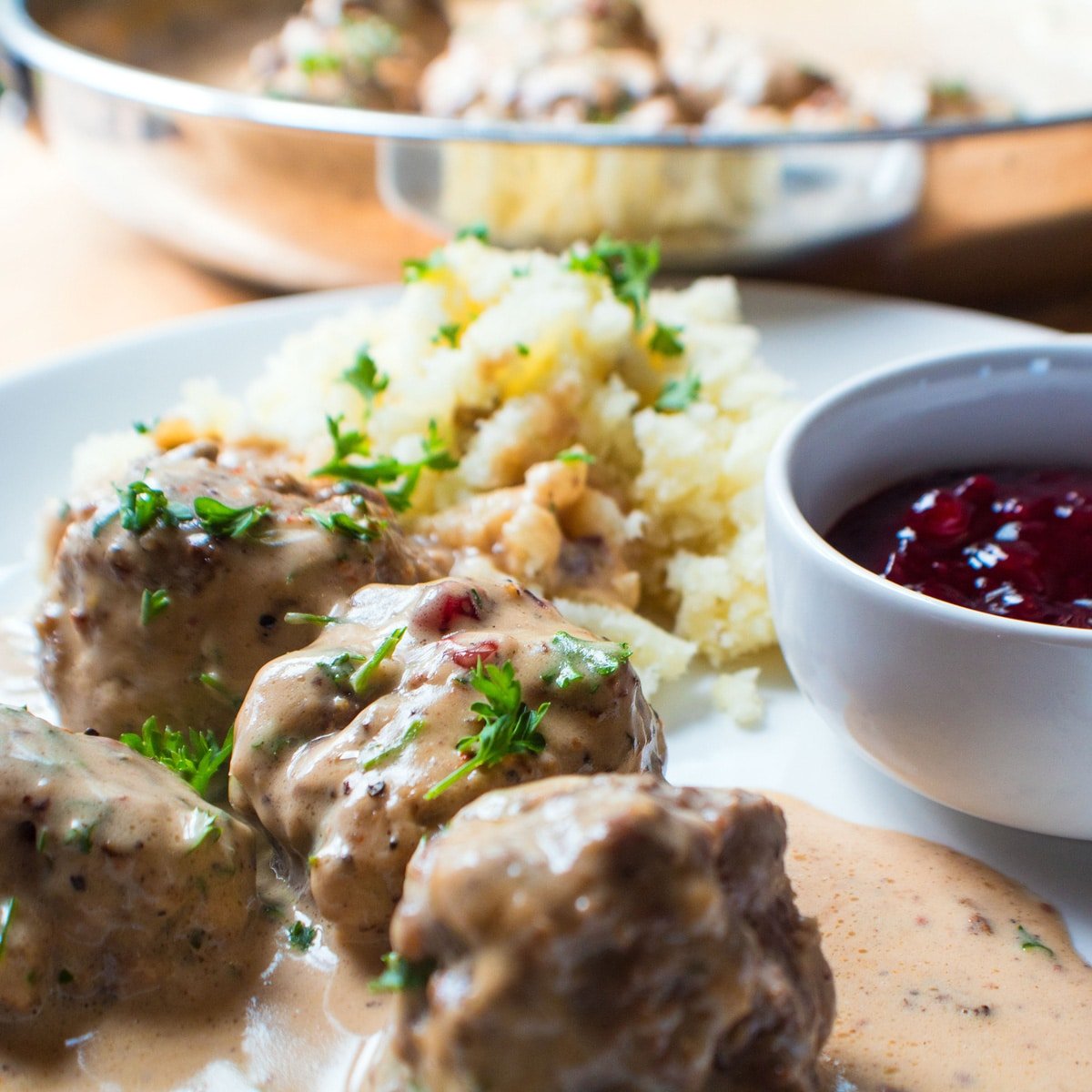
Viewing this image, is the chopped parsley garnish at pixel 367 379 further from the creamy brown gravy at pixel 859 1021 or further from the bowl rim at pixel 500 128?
the creamy brown gravy at pixel 859 1021

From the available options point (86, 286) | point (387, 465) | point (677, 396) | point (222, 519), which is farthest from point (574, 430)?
point (86, 286)

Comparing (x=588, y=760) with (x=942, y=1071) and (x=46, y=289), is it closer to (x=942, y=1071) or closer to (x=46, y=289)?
(x=942, y=1071)

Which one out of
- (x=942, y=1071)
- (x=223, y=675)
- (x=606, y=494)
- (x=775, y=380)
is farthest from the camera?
(x=775, y=380)

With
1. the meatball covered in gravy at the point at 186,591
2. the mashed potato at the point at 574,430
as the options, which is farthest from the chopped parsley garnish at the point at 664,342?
the meatball covered in gravy at the point at 186,591

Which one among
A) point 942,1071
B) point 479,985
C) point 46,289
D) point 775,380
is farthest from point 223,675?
point 46,289

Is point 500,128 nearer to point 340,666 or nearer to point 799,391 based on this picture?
point 799,391

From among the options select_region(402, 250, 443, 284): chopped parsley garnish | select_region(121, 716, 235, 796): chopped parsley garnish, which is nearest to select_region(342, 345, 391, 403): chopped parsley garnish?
select_region(402, 250, 443, 284): chopped parsley garnish
